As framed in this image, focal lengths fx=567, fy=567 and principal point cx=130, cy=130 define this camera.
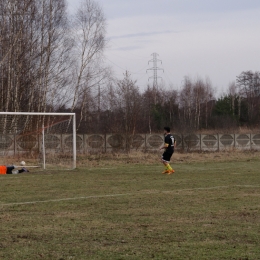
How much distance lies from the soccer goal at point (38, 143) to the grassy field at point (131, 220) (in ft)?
25.3

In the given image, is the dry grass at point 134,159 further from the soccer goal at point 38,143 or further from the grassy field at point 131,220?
the grassy field at point 131,220

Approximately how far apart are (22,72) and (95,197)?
2467 cm

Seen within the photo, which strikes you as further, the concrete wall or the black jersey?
the concrete wall

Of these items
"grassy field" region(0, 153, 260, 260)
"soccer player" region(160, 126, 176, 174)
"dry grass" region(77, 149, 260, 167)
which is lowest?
"grassy field" region(0, 153, 260, 260)

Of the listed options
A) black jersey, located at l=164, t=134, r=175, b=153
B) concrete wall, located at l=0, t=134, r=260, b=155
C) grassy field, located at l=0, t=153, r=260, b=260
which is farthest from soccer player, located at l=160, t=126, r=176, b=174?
concrete wall, located at l=0, t=134, r=260, b=155

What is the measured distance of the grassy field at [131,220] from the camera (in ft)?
25.3

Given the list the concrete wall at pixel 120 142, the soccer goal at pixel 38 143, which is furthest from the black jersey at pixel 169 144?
the concrete wall at pixel 120 142

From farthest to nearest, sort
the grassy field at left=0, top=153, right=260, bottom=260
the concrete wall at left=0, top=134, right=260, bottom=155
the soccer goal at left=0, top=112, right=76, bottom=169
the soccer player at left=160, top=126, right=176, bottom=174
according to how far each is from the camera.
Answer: the concrete wall at left=0, top=134, right=260, bottom=155, the soccer goal at left=0, top=112, right=76, bottom=169, the soccer player at left=160, top=126, right=176, bottom=174, the grassy field at left=0, top=153, right=260, bottom=260

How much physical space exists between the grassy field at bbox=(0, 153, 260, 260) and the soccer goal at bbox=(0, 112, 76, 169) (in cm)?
770

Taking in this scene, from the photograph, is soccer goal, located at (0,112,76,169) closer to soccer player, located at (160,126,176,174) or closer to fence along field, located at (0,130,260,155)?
fence along field, located at (0,130,260,155)

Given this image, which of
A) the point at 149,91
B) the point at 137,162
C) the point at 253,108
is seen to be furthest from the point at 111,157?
the point at 253,108

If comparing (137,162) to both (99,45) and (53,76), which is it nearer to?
(53,76)

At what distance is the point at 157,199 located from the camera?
Answer: 1359 cm

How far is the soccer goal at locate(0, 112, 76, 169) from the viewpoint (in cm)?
2595
